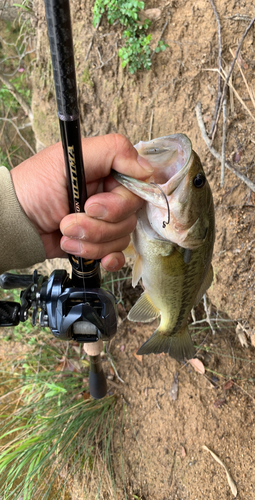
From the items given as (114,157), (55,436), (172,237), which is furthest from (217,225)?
(55,436)

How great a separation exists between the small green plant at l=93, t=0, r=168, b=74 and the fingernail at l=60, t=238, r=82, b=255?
5.49ft

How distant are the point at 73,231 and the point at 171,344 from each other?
3.58ft

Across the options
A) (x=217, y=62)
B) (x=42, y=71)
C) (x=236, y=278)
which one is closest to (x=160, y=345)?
(x=236, y=278)

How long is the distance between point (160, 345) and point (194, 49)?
6.74ft

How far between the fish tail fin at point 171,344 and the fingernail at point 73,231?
94 centimetres

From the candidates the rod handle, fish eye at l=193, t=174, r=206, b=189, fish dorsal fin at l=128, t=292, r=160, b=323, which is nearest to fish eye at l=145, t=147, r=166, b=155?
fish eye at l=193, t=174, r=206, b=189

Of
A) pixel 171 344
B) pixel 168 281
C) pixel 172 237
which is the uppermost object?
pixel 172 237

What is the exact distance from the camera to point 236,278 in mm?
2322

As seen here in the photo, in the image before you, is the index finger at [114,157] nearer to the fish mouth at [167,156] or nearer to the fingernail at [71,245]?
the fish mouth at [167,156]

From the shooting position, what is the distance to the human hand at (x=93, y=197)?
119 cm

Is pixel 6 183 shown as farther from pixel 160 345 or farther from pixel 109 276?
pixel 109 276

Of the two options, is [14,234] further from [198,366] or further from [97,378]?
[198,366]

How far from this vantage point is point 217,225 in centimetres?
229

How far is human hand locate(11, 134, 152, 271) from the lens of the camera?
1189mm
